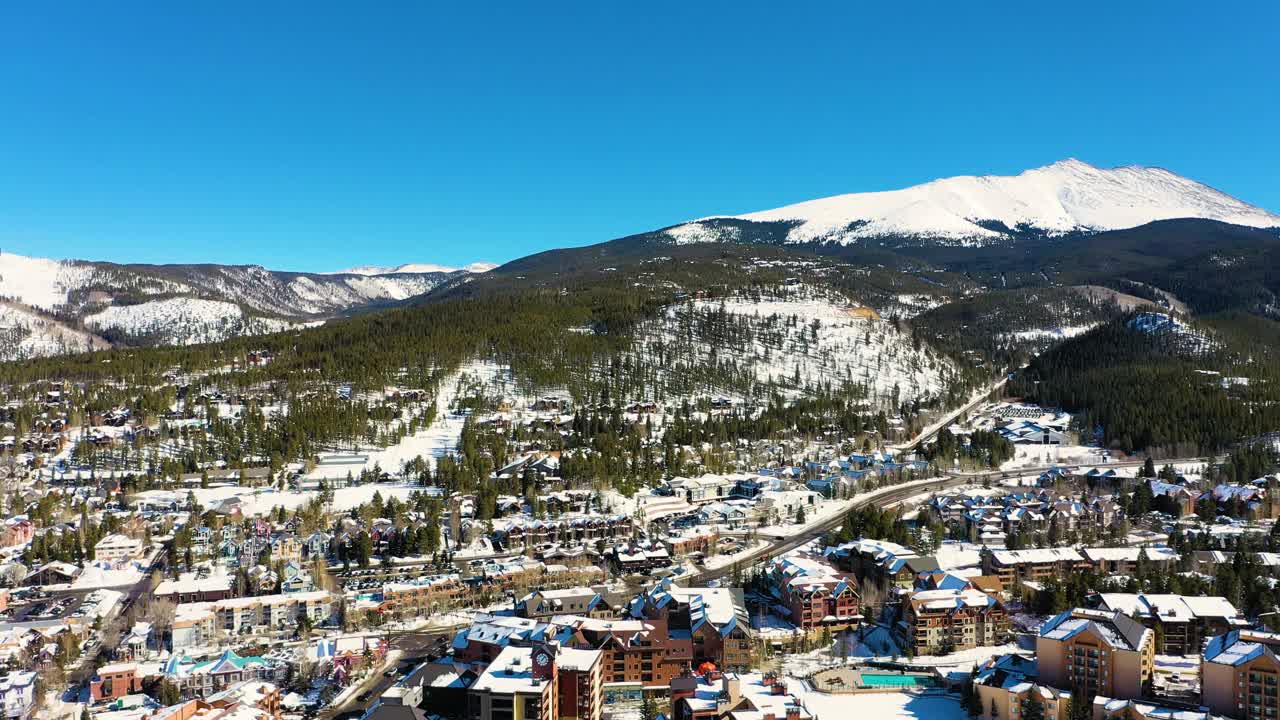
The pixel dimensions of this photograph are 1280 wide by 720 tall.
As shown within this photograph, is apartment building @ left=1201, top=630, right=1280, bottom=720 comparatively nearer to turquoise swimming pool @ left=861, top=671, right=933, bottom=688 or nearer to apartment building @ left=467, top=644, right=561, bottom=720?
turquoise swimming pool @ left=861, top=671, right=933, bottom=688

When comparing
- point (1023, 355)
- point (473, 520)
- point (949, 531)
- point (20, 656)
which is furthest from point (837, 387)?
point (20, 656)

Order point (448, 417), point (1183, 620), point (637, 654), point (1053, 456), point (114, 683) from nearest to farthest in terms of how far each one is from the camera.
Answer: point (114, 683)
point (637, 654)
point (1183, 620)
point (1053, 456)
point (448, 417)

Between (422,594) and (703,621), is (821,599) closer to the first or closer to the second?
(703,621)

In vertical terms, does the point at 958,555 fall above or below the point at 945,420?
below

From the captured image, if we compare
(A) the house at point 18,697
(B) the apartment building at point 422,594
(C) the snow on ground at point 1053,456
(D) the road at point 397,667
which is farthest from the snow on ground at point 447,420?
(C) the snow on ground at point 1053,456

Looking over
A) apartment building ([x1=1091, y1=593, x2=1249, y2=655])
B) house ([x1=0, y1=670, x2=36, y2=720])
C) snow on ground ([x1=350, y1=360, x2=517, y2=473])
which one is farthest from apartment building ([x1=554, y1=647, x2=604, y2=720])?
snow on ground ([x1=350, y1=360, x2=517, y2=473])

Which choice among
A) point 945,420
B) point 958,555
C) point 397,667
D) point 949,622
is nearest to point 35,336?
point 945,420
